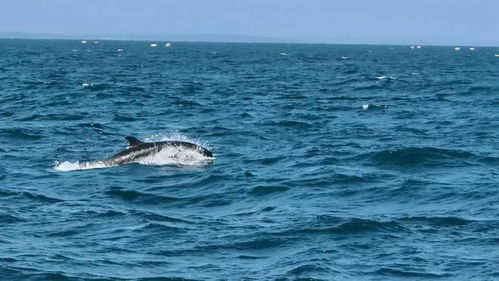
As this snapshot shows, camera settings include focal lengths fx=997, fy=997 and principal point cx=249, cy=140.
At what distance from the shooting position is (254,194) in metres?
25.4

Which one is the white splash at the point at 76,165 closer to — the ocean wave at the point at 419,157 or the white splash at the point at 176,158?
the white splash at the point at 176,158

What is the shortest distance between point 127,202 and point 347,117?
2381 centimetres

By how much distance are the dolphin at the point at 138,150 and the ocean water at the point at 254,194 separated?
0.43m

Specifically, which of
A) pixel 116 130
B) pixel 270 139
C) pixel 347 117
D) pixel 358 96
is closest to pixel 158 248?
pixel 270 139

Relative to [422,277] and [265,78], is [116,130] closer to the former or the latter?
[422,277]

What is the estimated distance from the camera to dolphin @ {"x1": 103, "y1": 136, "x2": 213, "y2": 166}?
30516 millimetres

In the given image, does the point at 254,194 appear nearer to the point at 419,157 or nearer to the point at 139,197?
the point at 139,197

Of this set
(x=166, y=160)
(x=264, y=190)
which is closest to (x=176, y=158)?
(x=166, y=160)

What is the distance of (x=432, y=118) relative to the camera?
1809 inches

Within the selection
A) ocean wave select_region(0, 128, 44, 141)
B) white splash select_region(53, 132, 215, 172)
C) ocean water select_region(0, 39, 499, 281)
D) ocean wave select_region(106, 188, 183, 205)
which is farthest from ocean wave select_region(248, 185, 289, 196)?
ocean wave select_region(0, 128, 44, 141)

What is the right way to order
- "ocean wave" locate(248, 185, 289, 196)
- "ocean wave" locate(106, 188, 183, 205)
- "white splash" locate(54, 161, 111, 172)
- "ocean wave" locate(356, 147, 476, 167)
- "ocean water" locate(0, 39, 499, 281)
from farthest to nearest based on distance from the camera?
"ocean wave" locate(356, 147, 476, 167), "white splash" locate(54, 161, 111, 172), "ocean wave" locate(248, 185, 289, 196), "ocean wave" locate(106, 188, 183, 205), "ocean water" locate(0, 39, 499, 281)

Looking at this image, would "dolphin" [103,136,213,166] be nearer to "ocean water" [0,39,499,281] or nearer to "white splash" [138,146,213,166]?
"white splash" [138,146,213,166]

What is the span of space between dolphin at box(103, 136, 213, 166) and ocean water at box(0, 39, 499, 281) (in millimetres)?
427

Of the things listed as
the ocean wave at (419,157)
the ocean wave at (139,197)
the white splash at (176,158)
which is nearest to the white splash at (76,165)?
the white splash at (176,158)
